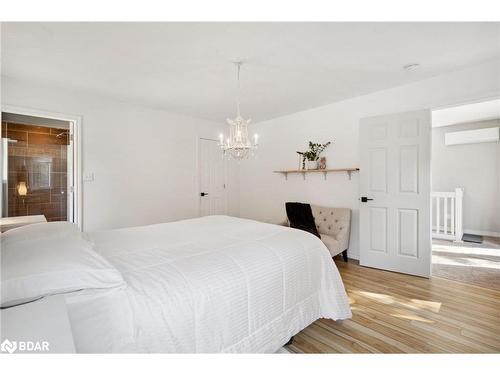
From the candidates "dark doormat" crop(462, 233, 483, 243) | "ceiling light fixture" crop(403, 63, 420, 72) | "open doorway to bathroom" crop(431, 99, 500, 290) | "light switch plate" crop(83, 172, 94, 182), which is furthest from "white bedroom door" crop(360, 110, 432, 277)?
"light switch plate" crop(83, 172, 94, 182)

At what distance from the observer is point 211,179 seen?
4922 millimetres


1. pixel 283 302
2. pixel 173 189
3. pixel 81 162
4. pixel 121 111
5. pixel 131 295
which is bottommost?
pixel 283 302

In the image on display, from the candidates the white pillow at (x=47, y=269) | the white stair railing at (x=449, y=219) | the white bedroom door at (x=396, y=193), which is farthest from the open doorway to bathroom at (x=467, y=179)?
the white pillow at (x=47, y=269)

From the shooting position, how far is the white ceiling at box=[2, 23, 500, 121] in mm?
1966

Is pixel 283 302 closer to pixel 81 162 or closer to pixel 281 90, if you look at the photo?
pixel 281 90

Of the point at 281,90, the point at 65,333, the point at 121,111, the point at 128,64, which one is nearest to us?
the point at 65,333

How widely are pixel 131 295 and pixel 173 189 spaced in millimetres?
3314

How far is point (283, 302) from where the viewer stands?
1.65 m

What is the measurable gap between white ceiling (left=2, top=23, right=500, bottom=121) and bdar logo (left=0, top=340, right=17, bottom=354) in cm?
205

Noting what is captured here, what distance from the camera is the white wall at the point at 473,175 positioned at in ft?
16.5

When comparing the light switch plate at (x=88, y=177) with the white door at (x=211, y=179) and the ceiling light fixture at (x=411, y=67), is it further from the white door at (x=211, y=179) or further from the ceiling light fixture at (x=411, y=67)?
the ceiling light fixture at (x=411, y=67)

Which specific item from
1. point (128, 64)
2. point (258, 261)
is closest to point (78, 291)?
point (258, 261)

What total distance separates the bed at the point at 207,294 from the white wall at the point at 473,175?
513 centimetres
